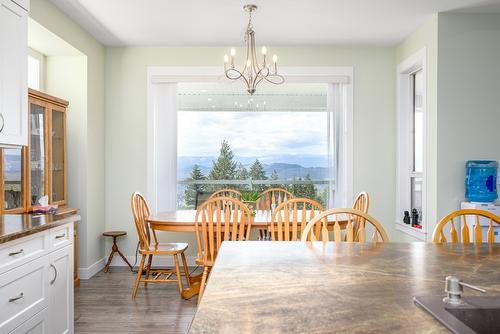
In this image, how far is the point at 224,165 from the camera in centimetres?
574

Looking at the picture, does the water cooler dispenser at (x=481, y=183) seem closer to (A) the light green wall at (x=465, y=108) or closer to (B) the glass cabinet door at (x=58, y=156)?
(A) the light green wall at (x=465, y=108)

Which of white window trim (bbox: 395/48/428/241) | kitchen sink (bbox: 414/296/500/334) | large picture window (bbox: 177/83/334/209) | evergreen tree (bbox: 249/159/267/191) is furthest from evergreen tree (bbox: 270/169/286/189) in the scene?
kitchen sink (bbox: 414/296/500/334)

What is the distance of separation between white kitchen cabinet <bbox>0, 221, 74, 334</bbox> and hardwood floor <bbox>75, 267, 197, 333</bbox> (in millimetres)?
705

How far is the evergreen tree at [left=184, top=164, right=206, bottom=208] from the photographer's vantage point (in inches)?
221

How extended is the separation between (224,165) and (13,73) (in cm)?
326

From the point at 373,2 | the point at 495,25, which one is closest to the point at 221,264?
the point at 373,2

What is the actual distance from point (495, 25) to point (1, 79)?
406 centimetres

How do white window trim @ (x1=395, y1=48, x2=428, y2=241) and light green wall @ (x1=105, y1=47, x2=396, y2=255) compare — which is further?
light green wall @ (x1=105, y1=47, x2=396, y2=255)

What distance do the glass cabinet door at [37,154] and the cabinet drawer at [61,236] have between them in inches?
50.7

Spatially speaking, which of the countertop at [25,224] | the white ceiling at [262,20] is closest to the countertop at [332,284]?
the countertop at [25,224]

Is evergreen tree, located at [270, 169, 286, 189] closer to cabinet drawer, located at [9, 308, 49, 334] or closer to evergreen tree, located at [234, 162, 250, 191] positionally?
evergreen tree, located at [234, 162, 250, 191]

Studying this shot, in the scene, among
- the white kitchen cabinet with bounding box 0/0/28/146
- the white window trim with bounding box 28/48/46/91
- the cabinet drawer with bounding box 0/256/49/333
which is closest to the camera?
the cabinet drawer with bounding box 0/256/49/333

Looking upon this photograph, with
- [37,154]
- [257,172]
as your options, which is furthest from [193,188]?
[37,154]

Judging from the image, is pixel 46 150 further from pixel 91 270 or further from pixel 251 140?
pixel 251 140
